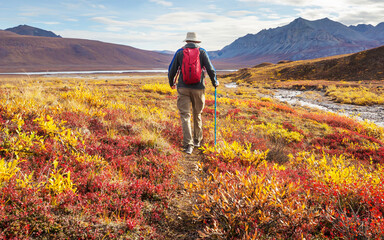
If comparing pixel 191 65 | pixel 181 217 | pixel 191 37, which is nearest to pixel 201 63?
pixel 191 65

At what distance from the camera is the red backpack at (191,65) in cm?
492

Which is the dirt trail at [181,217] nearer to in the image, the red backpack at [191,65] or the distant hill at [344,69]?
the red backpack at [191,65]

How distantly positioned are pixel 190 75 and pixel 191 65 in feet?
0.75

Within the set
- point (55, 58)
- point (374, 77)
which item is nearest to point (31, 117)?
point (374, 77)

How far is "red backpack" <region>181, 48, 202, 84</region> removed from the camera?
4.92 m

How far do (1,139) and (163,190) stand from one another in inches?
114

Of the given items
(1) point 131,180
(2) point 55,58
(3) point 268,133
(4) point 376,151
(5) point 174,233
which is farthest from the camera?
(2) point 55,58

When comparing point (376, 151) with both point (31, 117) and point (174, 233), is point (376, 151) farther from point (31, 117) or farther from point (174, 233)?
point (31, 117)

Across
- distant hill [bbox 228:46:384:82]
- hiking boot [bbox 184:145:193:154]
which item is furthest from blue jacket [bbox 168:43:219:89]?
distant hill [bbox 228:46:384:82]

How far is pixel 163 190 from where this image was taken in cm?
337

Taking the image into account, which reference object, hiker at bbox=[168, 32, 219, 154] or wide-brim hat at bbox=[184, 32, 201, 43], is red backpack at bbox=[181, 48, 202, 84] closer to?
hiker at bbox=[168, 32, 219, 154]

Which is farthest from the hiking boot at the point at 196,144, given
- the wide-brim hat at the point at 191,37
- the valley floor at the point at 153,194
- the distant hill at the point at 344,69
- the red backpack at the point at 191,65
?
the distant hill at the point at 344,69

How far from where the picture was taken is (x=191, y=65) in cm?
495

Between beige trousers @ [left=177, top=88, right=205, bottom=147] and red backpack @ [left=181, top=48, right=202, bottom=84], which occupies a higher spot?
red backpack @ [left=181, top=48, right=202, bottom=84]
